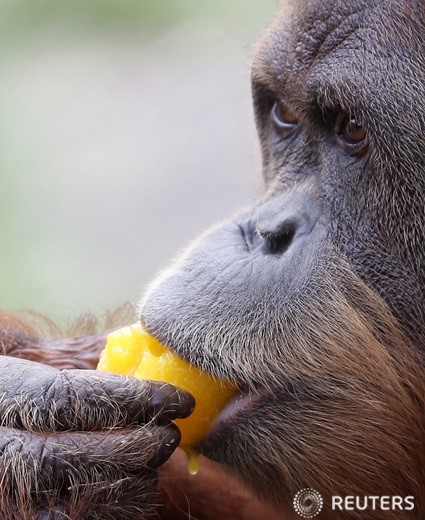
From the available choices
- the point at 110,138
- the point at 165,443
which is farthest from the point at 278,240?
the point at 110,138

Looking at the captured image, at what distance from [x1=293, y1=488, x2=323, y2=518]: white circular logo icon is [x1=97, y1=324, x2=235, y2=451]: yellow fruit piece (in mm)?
238

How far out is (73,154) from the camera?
6590mm

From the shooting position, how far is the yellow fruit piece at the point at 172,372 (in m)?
2.16

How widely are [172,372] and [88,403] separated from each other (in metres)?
0.18

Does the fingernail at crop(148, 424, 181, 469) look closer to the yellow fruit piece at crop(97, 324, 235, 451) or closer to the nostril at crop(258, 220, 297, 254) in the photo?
the yellow fruit piece at crop(97, 324, 235, 451)

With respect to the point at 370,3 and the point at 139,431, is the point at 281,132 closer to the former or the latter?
the point at 370,3

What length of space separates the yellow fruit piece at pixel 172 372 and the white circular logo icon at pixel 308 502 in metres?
0.24

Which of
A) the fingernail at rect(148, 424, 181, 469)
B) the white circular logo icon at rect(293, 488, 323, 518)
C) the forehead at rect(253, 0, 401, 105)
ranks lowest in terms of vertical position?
the white circular logo icon at rect(293, 488, 323, 518)

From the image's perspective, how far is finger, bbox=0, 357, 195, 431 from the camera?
2.08 m

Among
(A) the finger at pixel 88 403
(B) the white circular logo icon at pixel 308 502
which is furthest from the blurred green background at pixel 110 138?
(A) the finger at pixel 88 403

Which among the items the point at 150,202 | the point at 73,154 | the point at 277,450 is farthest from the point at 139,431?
the point at 73,154

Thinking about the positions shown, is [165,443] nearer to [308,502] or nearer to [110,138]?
[308,502]

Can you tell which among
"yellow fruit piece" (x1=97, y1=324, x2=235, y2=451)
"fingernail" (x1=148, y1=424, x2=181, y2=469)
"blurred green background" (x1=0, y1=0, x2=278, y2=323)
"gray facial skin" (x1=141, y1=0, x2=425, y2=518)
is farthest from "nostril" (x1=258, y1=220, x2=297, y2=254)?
"blurred green background" (x1=0, y1=0, x2=278, y2=323)

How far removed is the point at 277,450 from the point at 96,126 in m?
4.79
